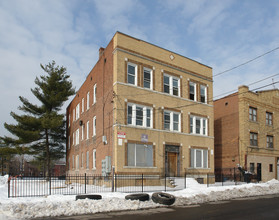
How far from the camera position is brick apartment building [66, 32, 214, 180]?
22797 millimetres

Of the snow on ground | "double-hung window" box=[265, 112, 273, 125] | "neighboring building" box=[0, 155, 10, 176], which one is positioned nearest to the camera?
the snow on ground

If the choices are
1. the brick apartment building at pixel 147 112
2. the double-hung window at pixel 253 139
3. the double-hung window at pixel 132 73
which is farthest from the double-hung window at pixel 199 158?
the double-hung window at pixel 132 73

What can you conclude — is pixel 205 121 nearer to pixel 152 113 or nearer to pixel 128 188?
pixel 152 113

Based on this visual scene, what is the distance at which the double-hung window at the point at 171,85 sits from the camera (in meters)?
26.2

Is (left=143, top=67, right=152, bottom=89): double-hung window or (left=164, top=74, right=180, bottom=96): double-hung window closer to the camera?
(left=143, top=67, right=152, bottom=89): double-hung window

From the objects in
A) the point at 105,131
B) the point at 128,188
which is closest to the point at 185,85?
the point at 105,131

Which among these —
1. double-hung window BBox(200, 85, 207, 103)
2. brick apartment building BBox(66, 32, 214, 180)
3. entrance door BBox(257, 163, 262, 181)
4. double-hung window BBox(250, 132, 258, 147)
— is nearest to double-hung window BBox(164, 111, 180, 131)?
brick apartment building BBox(66, 32, 214, 180)

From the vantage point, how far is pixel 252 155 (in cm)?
3278

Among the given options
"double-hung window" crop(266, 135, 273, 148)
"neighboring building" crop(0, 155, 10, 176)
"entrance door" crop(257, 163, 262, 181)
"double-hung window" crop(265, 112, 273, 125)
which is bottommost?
"neighboring building" crop(0, 155, 10, 176)

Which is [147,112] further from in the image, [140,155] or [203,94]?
[203,94]

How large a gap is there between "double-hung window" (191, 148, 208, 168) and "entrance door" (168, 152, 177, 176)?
2087 millimetres

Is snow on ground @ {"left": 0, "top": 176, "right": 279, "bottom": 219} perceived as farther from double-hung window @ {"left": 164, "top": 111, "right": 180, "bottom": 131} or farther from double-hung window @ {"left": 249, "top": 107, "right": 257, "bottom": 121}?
double-hung window @ {"left": 249, "top": 107, "right": 257, "bottom": 121}

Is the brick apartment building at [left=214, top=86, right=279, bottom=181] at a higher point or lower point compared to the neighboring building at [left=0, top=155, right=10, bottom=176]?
higher

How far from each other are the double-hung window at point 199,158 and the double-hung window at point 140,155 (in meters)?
5.19
